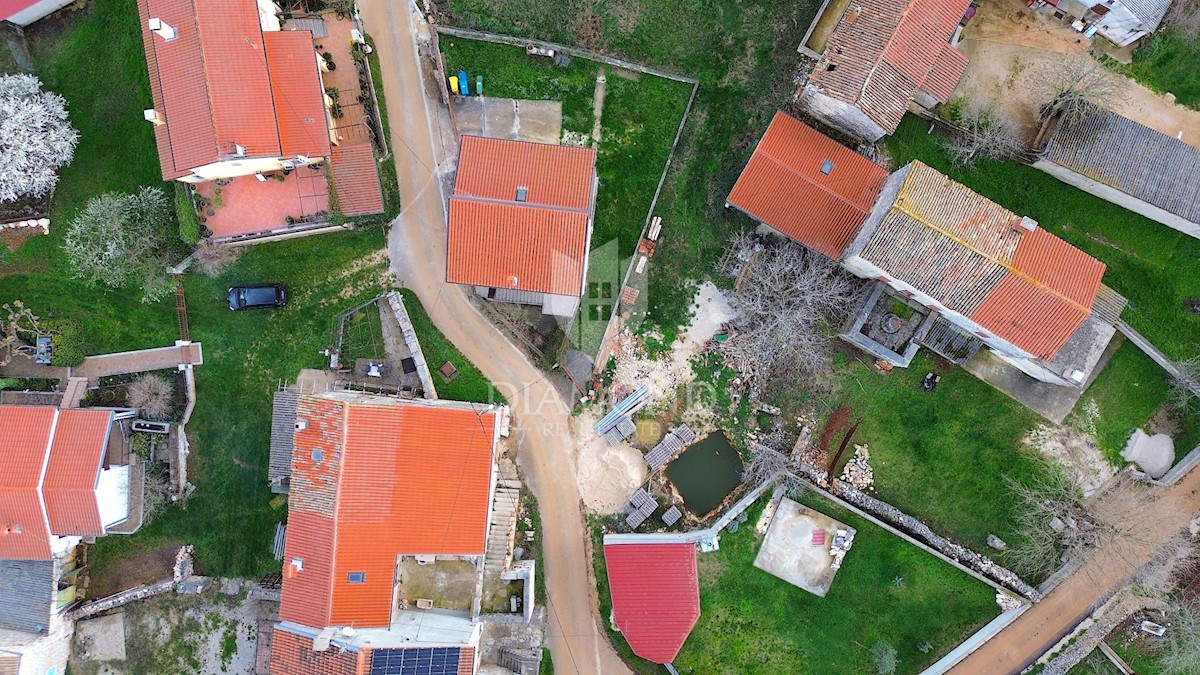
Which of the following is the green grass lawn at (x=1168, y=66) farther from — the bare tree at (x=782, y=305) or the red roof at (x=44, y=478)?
the red roof at (x=44, y=478)

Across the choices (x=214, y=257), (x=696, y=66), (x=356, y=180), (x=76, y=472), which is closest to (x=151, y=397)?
(x=76, y=472)

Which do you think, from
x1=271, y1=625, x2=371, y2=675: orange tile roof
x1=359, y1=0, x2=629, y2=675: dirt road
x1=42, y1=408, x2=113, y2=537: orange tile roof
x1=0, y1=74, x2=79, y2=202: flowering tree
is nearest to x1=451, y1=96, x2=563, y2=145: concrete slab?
x1=359, y1=0, x2=629, y2=675: dirt road

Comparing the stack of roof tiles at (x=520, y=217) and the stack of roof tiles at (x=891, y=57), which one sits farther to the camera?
the stack of roof tiles at (x=520, y=217)

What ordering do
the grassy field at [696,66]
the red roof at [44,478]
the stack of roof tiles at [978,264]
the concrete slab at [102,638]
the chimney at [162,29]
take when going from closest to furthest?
the stack of roof tiles at [978,264] < the chimney at [162,29] < the red roof at [44,478] < the concrete slab at [102,638] < the grassy field at [696,66]

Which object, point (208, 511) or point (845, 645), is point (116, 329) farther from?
point (845, 645)

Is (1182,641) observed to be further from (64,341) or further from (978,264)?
(64,341)

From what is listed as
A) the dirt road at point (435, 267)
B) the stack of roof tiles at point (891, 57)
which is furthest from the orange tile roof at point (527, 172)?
the stack of roof tiles at point (891, 57)

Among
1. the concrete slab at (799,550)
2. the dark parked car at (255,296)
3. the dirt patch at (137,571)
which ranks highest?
the dark parked car at (255,296)
